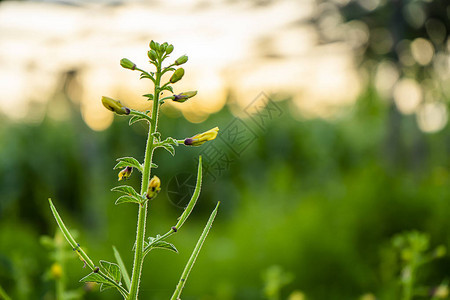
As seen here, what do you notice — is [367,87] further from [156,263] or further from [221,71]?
[156,263]

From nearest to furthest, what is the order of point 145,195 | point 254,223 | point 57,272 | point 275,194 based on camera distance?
point 145,195
point 57,272
point 254,223
point 275,194

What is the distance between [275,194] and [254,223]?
1568 mm

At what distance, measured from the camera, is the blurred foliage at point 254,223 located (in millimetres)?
3412

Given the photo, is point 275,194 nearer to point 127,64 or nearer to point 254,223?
point 254,223

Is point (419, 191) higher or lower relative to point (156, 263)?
higher

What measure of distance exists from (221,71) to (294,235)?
9.39 ft

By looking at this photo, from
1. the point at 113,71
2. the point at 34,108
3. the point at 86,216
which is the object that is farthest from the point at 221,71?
the point at 34,108

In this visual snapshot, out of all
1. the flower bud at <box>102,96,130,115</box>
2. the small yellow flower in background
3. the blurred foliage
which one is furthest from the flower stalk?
the small yellow flower in background

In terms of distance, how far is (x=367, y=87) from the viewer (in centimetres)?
976

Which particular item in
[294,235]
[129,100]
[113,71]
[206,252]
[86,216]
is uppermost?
[113,71]

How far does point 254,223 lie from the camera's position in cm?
550

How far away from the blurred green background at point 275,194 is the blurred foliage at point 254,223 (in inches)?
0.8

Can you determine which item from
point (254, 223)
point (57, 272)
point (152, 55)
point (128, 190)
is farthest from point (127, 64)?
point (254, 223)

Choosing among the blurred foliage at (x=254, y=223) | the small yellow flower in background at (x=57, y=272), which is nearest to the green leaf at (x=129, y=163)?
the blurred foliage at (x=254, y=223)
